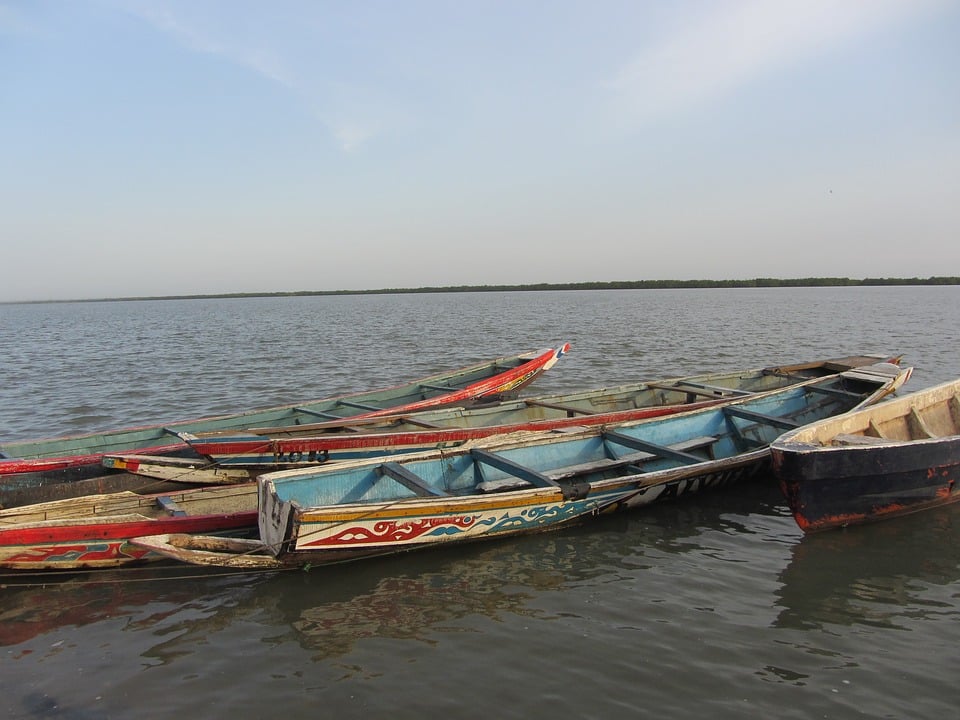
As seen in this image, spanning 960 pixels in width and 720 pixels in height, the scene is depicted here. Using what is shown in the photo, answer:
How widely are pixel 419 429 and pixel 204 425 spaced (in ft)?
11.3

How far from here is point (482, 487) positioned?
730cm

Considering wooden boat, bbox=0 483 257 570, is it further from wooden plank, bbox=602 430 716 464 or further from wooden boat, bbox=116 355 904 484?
wooden plank, bbox=602 430 716 464

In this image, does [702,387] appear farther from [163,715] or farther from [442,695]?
[163,715]

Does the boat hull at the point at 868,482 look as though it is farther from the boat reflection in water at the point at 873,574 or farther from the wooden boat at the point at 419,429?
the wooden boat at the point at 419,429

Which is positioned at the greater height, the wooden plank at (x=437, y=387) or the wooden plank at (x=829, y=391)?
the wooden plank at (x=829, y=391)

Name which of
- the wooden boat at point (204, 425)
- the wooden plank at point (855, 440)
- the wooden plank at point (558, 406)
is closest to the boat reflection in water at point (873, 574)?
the wooden plank at point (855, 440)

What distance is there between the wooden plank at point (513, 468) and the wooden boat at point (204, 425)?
3101mm

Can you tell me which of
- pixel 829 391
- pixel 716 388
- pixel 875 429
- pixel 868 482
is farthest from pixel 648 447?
pixel 829 391

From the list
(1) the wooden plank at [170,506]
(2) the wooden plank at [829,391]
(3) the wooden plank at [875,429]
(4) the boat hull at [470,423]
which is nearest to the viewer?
(1) the wooden plank at [170,506]

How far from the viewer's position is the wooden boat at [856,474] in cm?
641

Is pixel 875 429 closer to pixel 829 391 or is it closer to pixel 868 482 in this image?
pixel 868 482

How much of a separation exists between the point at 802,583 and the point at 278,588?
4.94 metres

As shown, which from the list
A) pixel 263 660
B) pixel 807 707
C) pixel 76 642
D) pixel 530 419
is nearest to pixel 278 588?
pixel 263 660

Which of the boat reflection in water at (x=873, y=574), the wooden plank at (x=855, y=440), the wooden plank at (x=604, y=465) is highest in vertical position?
the wooden plank at (x=855, y=440)
